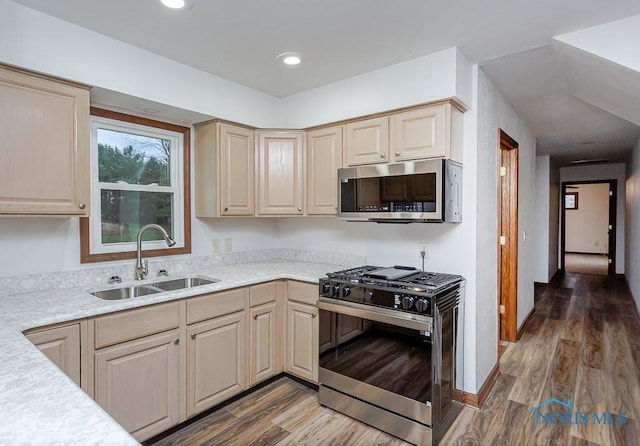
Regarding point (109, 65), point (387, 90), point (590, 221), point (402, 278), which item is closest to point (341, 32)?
point (387, 90)

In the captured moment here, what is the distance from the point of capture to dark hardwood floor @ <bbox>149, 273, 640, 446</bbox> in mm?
2258

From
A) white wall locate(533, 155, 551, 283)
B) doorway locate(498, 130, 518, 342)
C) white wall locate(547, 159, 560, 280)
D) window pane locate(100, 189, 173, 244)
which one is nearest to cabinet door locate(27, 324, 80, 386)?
window pane locate(100, 189, 173, 244)

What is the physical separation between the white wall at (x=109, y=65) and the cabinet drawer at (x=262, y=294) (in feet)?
4.56

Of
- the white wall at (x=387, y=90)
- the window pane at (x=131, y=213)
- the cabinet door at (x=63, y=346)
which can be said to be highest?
the white wall at (x=387, y=90)

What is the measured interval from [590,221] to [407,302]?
1220cm

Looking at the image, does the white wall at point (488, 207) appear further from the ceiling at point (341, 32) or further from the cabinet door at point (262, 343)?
the cabinet door at point (262, 343)

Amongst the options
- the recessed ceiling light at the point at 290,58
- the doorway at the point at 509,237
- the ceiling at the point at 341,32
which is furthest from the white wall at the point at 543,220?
the recessed ceiling light at the point at 290,58

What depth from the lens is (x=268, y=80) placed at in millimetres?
3016

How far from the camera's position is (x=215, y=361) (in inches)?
97.6

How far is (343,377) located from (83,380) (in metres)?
1.55

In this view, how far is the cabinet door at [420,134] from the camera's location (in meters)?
2.42

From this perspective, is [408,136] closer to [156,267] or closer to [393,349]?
[393,349]

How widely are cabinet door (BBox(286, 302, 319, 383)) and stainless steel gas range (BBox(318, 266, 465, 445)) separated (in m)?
0.15

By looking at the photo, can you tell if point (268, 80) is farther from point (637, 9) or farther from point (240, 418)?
point (240, 418)
